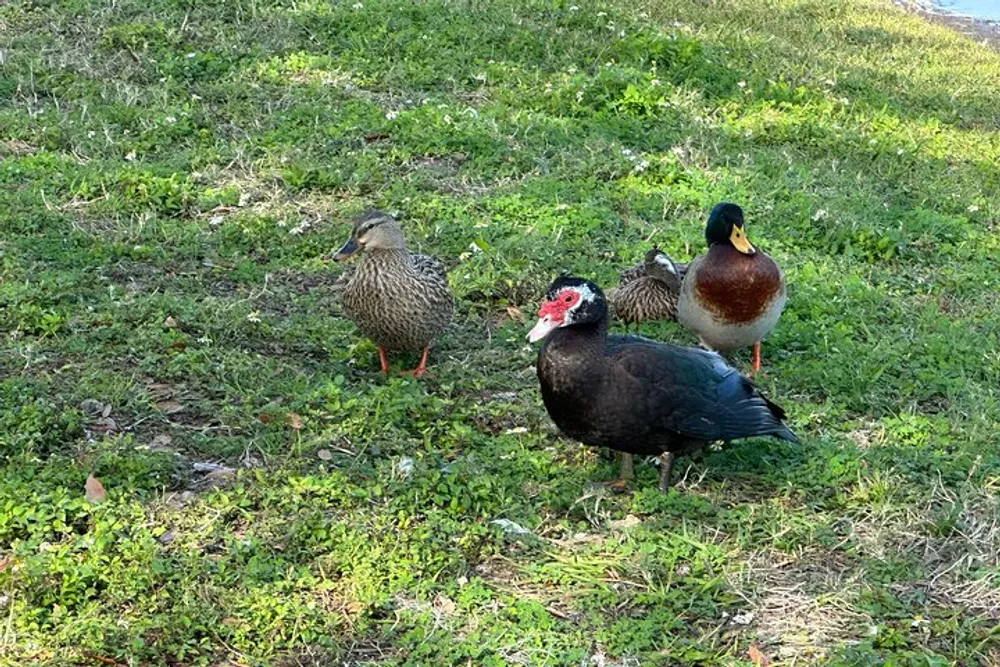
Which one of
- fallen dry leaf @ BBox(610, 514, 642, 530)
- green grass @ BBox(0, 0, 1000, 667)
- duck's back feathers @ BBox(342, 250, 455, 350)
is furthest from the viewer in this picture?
duck's back feathers @ BBox(342, 250, 455, 350)

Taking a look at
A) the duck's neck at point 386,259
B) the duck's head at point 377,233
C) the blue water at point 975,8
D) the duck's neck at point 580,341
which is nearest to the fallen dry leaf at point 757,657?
the duck's neck at point 580,341

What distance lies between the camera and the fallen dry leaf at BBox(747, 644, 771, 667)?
415cm

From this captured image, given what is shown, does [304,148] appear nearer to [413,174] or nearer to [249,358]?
[413,174]

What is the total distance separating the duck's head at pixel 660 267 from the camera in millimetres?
6715

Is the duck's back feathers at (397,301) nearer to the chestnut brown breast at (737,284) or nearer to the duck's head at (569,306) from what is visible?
the duck's head at (569,306)

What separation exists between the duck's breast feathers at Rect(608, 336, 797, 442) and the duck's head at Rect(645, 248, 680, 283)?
58.9 inches

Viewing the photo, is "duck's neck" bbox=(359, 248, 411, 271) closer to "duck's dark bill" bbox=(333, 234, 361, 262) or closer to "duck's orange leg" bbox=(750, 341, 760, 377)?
"duck's dark bill" bbox=(333, 234, 361, 262)

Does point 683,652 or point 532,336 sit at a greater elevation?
point 532,336

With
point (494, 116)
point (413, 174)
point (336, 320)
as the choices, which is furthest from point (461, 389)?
point (494, 116)

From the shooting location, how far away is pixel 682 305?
6473 millimetres

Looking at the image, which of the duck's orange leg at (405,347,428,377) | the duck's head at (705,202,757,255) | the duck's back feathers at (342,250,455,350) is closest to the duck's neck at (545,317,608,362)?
the duck's back feathers at (342,250,455,350)

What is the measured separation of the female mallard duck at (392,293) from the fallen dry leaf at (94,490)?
1654 mm

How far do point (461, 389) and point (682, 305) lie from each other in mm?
1285

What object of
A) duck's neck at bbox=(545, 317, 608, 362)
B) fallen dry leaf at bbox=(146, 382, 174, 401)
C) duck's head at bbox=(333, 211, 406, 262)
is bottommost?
fallen dry leaf at bbox=(146, 382, 174, 401)
